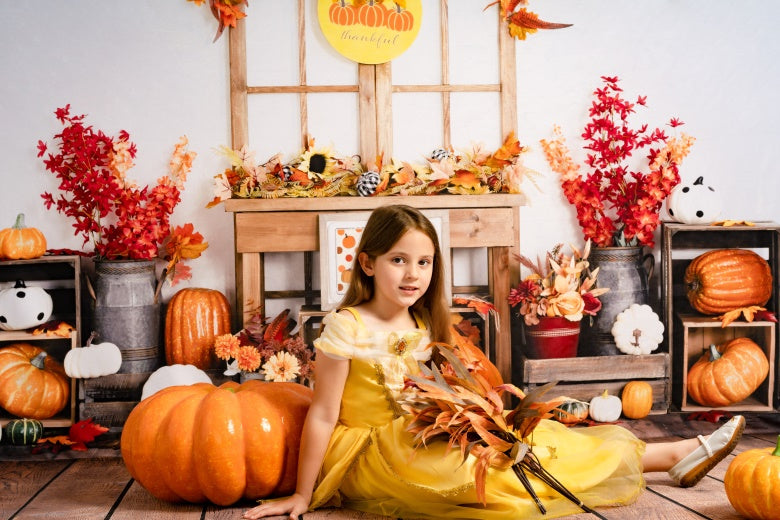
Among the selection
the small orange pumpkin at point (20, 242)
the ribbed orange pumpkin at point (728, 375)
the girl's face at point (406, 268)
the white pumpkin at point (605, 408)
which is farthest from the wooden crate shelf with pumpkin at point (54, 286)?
the ribbed orange pumpkin at point (728, 375)

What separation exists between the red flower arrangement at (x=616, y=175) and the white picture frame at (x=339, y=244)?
70cm

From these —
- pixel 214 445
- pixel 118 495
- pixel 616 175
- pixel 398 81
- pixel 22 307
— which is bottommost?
pixel 118 495

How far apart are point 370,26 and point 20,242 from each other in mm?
1796

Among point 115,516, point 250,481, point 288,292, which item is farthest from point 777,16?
point 115,516

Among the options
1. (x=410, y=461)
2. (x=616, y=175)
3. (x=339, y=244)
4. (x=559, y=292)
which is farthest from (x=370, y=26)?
(x=410, y=461)

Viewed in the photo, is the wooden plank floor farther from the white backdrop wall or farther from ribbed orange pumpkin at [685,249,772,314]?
the white backdrop wall

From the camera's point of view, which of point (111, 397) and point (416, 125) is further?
point (416, 125)

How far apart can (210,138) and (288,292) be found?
805 mm

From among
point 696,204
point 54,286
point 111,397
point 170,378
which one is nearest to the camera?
point 170,378

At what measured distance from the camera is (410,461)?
201cm

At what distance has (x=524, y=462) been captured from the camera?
199cm

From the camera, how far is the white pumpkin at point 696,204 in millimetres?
3510

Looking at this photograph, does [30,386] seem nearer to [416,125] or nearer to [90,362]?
[90,362]

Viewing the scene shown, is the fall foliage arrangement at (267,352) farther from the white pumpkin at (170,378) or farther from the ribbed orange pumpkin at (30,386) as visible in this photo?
the ribbed orange pumpkin at (30,386)
